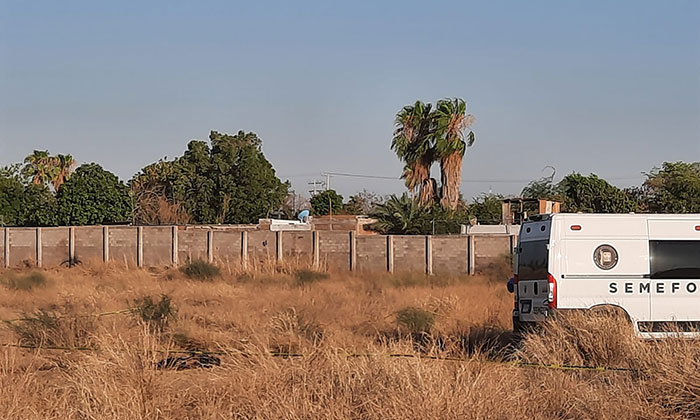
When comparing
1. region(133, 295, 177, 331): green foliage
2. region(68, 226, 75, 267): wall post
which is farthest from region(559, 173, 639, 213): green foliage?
region(133, 295, 177, 331): green foliage

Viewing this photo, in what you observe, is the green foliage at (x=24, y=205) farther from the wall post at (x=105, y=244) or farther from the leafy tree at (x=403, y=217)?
the leafy tree at (x=403, y=217)

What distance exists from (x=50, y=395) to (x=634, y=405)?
5.95m

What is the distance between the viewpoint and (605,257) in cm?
1427

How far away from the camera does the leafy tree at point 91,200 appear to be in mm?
62281

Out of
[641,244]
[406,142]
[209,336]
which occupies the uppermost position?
[406,142]

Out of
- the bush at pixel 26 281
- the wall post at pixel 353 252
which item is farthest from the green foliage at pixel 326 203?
the bush at pixel 26 281

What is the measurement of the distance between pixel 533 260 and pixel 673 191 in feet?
147

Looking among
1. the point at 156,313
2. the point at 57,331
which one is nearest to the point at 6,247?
the point at 156,313

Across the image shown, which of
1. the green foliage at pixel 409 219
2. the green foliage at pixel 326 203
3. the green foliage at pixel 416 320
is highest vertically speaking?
the green foliage at pixel 326 203

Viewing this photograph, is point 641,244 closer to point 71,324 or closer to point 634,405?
point 634,405

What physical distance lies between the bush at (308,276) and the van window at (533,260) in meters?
16.8

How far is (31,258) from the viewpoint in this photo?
40188 millimetres

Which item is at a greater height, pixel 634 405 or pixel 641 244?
pixel 641 244

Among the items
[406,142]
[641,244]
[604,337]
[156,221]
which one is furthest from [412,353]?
[156,221]
